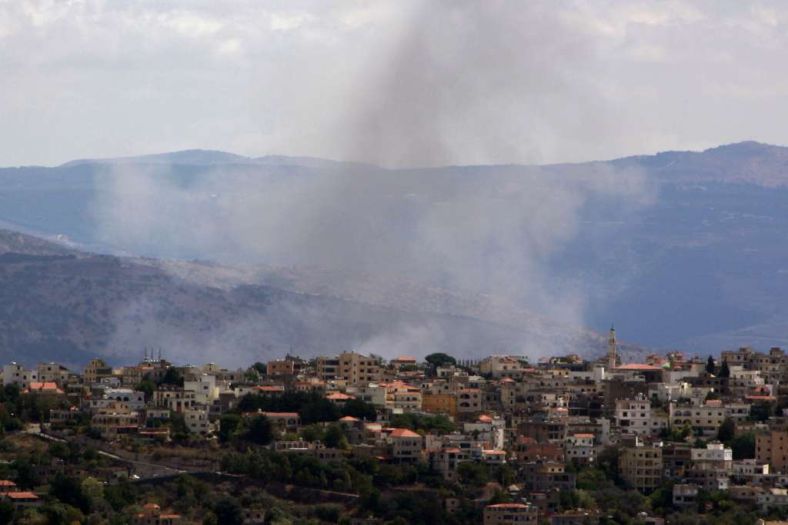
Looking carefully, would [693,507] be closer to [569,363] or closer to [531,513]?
[531,513]

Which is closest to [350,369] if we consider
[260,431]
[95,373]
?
[95,373]

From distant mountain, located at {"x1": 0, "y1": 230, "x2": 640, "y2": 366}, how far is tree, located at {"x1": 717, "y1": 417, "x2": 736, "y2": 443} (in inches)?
2063

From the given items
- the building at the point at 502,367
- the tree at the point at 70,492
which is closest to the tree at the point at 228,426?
the tree at the point at 70,492

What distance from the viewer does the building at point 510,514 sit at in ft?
266

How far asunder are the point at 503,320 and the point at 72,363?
26314 millimetres

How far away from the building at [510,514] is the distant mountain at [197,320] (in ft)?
211

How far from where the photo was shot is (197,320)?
175500 millimetres

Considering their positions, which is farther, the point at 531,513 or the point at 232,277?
the point at 232,277

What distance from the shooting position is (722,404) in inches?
3802

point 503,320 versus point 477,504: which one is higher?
point 503,320

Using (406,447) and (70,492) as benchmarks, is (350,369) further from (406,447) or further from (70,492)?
(70,492)

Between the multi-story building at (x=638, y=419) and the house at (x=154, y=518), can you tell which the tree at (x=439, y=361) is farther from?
the house at (x=154, y=518)

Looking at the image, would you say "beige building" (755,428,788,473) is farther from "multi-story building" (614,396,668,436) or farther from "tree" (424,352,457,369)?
"tree" (424,352,457,369)

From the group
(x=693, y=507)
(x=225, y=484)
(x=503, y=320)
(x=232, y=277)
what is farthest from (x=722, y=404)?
(x=232, y=277)
